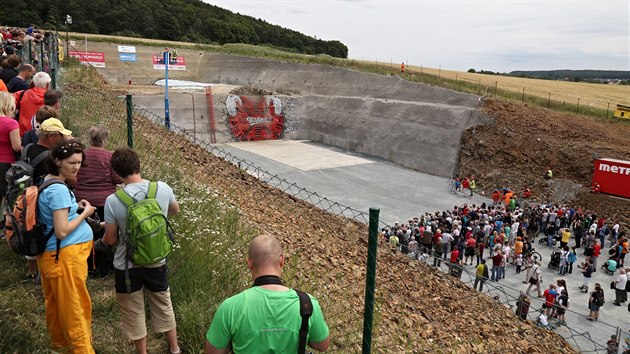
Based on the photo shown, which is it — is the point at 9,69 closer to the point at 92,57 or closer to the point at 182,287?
the point at 182,287

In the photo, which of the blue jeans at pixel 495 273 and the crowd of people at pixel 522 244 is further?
the blue jeans at pixel 495 273

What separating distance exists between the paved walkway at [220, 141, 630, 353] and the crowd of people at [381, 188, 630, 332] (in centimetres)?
35

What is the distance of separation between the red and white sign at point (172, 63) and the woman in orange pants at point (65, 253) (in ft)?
152

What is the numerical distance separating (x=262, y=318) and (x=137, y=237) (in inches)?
64.4

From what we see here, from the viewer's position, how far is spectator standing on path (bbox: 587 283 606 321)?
11977mm

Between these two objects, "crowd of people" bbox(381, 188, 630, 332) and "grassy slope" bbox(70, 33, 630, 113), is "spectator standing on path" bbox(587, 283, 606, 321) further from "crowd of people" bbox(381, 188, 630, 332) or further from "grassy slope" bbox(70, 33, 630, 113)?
"grassy slope" bbox(70, 33, 630, 113)

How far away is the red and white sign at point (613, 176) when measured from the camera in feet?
71.4

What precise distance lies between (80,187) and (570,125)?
98.8 ft

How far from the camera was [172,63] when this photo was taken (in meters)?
47.4

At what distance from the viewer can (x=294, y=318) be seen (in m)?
2.48

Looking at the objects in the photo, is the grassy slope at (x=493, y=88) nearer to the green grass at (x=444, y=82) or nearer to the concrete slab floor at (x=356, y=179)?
the green grass at (x=444, y=82)

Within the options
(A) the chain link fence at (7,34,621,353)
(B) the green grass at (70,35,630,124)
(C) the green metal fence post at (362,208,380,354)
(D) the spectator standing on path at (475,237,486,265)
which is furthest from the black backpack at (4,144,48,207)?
(B) the green grass at (70,35,630,124)

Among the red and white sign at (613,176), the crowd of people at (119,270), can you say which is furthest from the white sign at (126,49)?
the crowd of people at (119,270)

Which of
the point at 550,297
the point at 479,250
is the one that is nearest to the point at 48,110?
→ the point at 550,297
